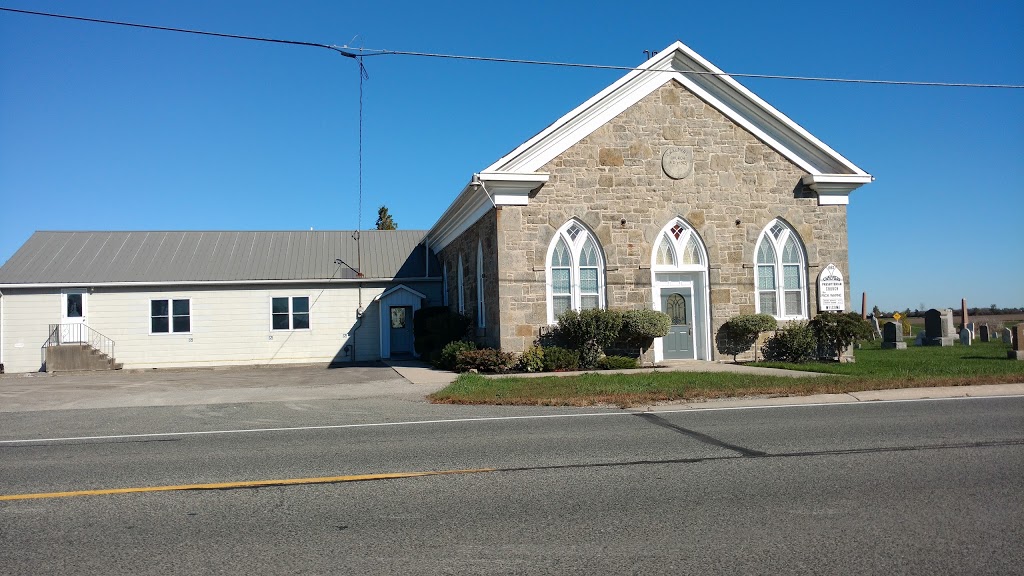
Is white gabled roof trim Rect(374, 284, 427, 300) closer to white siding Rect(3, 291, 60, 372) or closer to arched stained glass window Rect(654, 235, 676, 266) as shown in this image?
arched stained glass window Rect(654, 235, 676, 266)

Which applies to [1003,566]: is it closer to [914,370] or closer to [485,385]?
[485,385]

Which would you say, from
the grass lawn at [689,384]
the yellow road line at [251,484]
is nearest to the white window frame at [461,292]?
the grass lawn at [689,384]

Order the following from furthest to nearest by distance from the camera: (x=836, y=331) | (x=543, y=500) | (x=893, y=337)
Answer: (x=893, y=337), (x=836, y=331), (x=543, y=500)

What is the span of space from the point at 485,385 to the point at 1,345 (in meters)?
19.1

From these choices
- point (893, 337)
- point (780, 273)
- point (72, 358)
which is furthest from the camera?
point (893, 337)

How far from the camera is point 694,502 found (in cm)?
622

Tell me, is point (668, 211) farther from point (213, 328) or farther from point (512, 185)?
point (213, 328)

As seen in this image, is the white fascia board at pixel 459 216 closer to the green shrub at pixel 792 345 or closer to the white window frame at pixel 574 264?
the white window frame at pixel 574 264

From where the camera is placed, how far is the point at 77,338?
2555 centimetres

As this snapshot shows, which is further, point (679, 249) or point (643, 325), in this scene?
point (679, 249)

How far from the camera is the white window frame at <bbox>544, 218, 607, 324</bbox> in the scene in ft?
63.4

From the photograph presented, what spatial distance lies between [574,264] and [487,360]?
3.38 metres

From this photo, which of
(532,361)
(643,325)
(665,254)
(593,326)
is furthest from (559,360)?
(665,254)

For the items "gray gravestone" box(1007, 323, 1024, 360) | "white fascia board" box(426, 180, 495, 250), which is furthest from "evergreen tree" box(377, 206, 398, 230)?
"gray gravestone" box(1007, 323, 1024, 360)
